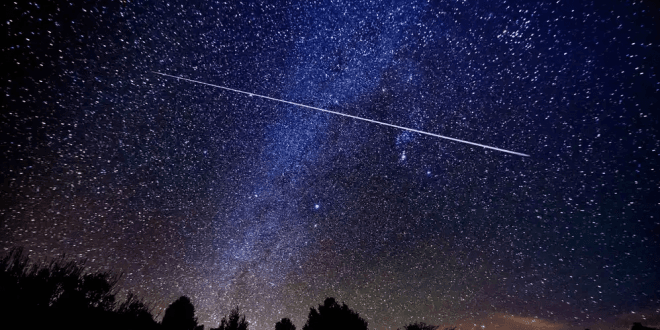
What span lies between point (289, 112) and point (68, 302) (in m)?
18.1

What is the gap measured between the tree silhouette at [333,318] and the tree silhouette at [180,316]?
25.0 feet

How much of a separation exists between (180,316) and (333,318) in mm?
9807

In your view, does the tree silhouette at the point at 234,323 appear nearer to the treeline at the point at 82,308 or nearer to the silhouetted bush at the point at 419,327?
the treeline at the point at 82,308

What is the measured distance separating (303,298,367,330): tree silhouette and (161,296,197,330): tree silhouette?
7615 mm

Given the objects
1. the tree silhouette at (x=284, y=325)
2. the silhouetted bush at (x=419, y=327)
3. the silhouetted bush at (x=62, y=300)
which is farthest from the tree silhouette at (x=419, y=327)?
the silhouetted bush at (x=62, y=300)

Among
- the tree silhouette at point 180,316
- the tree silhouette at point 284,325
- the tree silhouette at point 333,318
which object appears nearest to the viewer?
the tree silhouette at point 333,318

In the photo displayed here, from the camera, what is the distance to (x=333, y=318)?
10.0m

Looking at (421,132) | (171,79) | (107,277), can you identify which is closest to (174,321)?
(107,277)

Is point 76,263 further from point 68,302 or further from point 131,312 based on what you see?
point 131,312

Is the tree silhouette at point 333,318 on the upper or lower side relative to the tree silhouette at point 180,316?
upper

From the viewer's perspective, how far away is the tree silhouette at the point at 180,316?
41.9ft

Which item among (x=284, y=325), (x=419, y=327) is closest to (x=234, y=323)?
(x=284, y=325)

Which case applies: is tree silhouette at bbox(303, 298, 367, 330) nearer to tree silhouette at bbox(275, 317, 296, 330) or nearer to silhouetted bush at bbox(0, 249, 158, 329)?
tree silhouette at bbox(275, 317, 296, 330)

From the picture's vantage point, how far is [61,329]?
1023 centimetres
